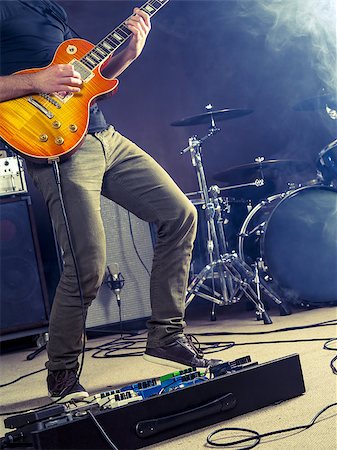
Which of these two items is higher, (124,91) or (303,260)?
(124,91)

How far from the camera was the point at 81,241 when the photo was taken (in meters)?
2.00

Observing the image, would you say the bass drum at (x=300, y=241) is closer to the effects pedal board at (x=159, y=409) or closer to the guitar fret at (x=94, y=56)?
the guitar fret at (x=94, y=56)

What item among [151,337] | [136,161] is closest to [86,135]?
[136,161]

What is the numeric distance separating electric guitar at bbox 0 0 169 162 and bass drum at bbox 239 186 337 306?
160 centimetres

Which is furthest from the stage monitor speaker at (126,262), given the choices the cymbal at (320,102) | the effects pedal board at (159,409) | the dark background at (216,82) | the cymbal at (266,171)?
the effects pedal board at (159,409)

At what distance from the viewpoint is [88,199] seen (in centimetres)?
201

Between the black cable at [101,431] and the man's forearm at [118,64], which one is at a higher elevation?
the man's forearm at [118,64]

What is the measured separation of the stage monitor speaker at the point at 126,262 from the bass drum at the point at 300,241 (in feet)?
2.14

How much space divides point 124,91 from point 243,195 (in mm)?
1163

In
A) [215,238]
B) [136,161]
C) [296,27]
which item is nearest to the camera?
[136,161]

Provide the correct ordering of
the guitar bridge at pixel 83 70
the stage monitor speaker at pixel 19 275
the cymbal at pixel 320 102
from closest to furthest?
the guitar bridge at pixel 83 70 → the cymbal at pixel 320 102 → the stage monitor speaker at pixel 19 275

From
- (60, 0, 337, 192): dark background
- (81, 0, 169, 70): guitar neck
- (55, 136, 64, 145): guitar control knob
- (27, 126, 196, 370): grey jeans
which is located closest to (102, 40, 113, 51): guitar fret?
(81, 0, 169, 70): guitar neck

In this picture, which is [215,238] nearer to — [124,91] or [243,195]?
[243,195]

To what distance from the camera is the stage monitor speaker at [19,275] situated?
3.70 m
